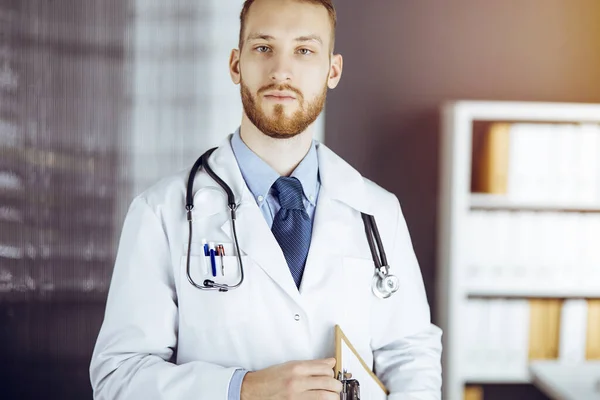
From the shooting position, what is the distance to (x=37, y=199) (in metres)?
2.39

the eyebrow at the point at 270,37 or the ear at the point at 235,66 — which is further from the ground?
the eyebrow at the point at 270,37

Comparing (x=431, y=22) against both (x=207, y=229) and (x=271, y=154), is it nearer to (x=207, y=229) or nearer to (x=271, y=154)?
(x=271, y=154)

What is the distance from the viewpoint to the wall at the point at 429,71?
2668 mm

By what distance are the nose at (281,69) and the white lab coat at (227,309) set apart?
0.63 ft

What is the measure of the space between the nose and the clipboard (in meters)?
0.49

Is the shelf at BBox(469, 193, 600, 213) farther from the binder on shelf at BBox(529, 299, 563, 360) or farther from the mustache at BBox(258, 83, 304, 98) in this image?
the mustache at BBox(258, 83, 304, 98)

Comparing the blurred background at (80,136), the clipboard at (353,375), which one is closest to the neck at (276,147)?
the clipboard at (353,375)

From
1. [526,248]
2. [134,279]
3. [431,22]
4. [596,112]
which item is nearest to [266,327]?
[134,279]

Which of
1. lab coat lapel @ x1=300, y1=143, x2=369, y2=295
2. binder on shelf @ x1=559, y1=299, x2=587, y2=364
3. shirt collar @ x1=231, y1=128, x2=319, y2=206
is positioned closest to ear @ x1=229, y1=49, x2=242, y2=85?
shirt collar @ x1=231, y1=128, x2=319, y2=206

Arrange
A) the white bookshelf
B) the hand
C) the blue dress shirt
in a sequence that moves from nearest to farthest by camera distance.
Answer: the hand
the blue dress shirt
the white bookshelf

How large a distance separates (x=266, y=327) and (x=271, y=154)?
356 millimetres

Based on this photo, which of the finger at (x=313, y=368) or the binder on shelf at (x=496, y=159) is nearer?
the finger at (x=313, y=368)

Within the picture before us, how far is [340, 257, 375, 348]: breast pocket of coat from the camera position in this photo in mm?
1293

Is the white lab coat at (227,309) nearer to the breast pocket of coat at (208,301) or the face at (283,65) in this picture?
the breast pocket of coat at (208,301)
